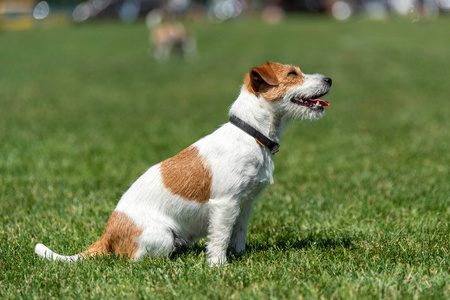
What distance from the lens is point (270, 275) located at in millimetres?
3797

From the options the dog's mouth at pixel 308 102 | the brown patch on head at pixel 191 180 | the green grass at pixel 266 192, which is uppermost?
the dog's mouth at pixel 308 102

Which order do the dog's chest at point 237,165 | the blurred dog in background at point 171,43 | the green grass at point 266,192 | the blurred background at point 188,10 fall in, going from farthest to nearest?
the blurred background at point 188,10 < the blurred dog in background at point 171,43 < the dog's chest at point 237,165 < the green grass at point 266,192

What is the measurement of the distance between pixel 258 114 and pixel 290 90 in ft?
0.93

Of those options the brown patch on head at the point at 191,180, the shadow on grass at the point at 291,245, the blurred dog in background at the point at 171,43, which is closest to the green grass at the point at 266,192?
the shadow on grass at the point at 291,245

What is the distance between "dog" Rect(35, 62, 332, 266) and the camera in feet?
13.2

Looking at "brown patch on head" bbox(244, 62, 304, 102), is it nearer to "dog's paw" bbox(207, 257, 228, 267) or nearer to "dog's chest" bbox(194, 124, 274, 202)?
"dog's chest" bbox(194, 124, 274, 202)

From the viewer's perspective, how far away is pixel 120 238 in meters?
4.13

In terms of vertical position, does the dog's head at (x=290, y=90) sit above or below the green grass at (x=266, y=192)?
above

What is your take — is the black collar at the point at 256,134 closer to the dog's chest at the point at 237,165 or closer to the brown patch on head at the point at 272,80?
the dog's chest at the point at 237,165

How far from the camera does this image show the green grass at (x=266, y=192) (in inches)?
147

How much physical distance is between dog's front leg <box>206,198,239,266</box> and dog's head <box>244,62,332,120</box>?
771 mm

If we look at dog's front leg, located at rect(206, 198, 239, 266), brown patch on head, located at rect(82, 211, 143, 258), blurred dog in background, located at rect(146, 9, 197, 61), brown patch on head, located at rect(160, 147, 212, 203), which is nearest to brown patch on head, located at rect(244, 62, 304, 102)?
brown patch on head, located at rect(160, 147, 212, 203)

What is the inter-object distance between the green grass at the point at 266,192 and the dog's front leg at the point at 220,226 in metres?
0.11

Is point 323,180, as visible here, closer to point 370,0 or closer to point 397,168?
point 397,168
